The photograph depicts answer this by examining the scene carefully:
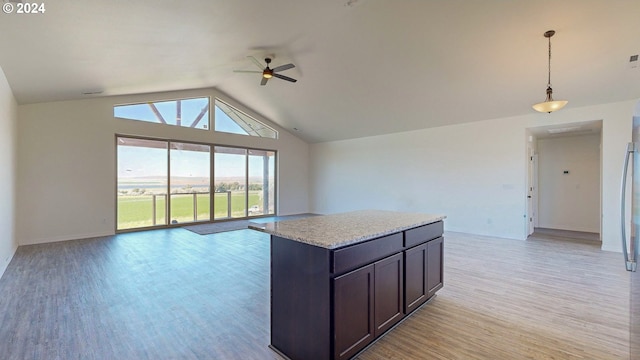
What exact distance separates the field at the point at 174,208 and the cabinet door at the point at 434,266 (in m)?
6.53

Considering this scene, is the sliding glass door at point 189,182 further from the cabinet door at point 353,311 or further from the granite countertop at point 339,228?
the cabinet door at point 353,311

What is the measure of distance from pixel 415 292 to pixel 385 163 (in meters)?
5.92

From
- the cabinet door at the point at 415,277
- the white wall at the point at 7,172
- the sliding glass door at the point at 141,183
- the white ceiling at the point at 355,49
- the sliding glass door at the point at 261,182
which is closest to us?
the cabinet door at the point at 415,277

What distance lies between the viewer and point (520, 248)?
5102mm

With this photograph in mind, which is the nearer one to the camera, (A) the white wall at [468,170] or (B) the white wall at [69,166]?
→ (A) the white wall at [468,170]

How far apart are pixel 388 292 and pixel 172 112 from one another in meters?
7.11

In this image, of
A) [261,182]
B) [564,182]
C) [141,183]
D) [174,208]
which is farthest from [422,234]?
[261,182]

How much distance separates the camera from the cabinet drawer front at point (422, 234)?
2.43 metres

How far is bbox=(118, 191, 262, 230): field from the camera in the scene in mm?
6535

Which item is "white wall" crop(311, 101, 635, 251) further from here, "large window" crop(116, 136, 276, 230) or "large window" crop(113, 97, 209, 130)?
"large window" crop(113, 97, 209, 130)

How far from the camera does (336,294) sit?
1741mm

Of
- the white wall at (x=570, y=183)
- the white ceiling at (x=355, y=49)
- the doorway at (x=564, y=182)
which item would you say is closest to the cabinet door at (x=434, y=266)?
the white ceiling at (x=355, y=49)

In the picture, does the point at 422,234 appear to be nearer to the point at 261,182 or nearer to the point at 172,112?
the point at 172,112

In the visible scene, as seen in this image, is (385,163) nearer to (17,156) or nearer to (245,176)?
(245,176)
